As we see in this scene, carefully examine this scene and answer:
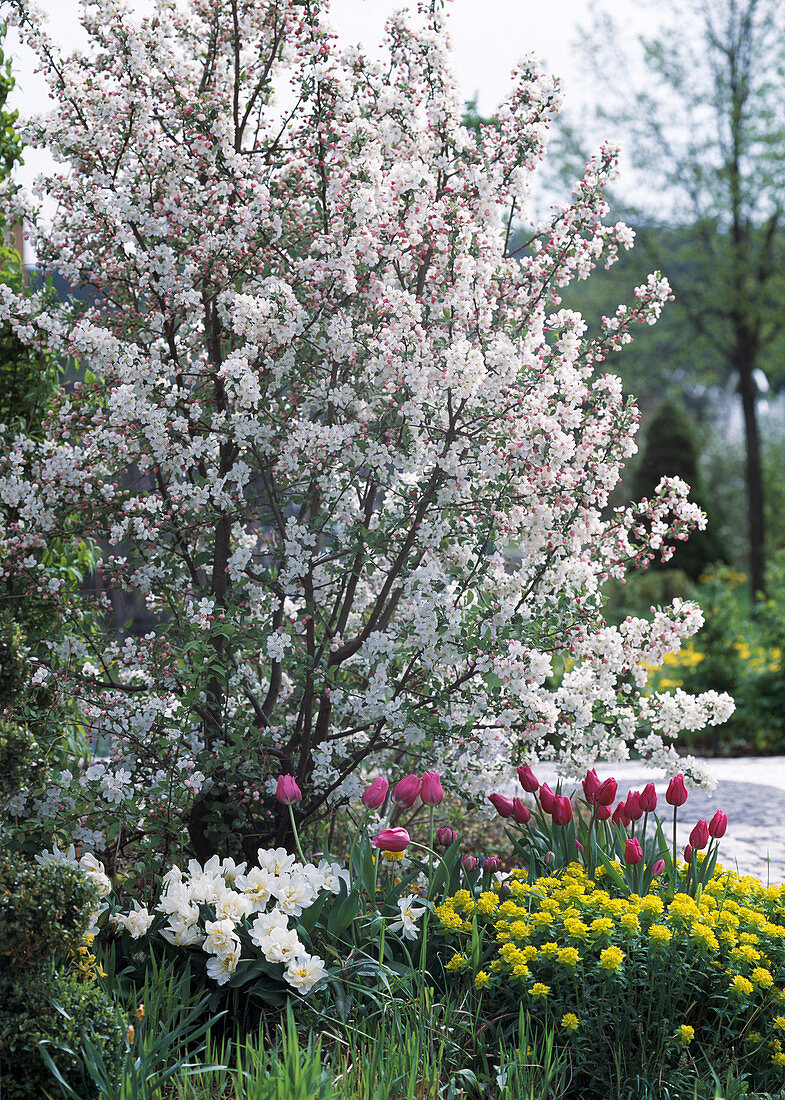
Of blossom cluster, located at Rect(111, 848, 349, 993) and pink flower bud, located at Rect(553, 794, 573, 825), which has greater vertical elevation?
pink flower bud, located at Rect(553, 794, 573, 825)

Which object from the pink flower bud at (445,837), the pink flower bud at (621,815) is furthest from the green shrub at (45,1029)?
the pink flower bud at (621,815)

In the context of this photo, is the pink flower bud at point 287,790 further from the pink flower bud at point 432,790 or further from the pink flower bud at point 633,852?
the pink flower bud at point 633,852

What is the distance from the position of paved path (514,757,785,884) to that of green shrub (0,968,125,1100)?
7.80ft

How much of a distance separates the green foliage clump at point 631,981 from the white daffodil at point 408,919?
0.24 feet

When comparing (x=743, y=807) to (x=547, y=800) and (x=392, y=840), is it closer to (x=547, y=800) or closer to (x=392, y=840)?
(x=547, y=800)

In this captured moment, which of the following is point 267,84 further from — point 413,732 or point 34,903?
point 34,903

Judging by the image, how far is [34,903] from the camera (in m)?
2.12

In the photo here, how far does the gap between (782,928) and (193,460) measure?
226cm

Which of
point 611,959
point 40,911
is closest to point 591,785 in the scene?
point 611,959

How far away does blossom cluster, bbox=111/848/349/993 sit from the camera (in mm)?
2422

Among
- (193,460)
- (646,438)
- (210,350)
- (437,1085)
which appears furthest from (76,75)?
(646,438)

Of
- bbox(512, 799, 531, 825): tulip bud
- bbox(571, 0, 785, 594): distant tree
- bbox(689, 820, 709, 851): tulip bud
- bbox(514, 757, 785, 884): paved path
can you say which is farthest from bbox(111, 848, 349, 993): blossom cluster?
bbox(571, 0, 785, 594): distant tree

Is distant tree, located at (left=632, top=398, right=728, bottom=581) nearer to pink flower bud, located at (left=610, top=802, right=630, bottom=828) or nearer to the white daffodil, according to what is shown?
pink flower bud, located at (left=610, top=802, right=630, bottom=828)

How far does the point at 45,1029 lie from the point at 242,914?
0.56 m
